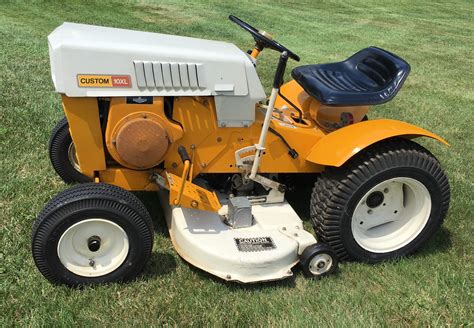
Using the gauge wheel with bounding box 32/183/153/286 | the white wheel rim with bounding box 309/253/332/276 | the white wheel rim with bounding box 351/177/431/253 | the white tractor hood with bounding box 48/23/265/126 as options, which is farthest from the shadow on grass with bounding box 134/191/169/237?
the white wheel rim with bounding box 351/177/431/253

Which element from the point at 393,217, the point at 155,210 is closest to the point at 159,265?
the point at 155,210

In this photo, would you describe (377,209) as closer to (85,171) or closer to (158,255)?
(158,255)

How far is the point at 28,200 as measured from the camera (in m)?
3.58

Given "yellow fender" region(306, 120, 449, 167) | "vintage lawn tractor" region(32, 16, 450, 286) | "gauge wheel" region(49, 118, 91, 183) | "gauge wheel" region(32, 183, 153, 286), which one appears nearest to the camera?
"gauge wheel" region(32, 183, 153, 286)

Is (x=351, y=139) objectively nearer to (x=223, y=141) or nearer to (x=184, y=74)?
(x=223, y=141)

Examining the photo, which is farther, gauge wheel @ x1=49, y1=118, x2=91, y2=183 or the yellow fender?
gauge wheel @ x1=49, y1=118, x2=91, y2=183

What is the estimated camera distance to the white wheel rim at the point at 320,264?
→ 9.84 feet

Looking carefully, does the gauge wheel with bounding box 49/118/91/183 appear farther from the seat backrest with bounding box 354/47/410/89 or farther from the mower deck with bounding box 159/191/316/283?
the seat backrest with bounding box 354/47/410/89

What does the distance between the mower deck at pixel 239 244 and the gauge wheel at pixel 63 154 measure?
0.97 m

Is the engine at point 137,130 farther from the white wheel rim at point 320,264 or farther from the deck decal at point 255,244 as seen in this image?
the white wheel rim at point 320,264

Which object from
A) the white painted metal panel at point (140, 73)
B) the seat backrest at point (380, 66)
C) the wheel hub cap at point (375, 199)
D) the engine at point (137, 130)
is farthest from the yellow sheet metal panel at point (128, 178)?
the seat backrest at point (380, 66)

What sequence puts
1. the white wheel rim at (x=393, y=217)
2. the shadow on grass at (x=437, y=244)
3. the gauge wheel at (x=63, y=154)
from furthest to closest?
the gauge wheel at (x=63, y=154)
the shadow on grass at (x=437, y=244)
the white wheel rim at (x=393, y=217)

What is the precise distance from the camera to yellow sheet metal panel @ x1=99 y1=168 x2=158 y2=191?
3.07m

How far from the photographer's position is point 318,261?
3.01m
